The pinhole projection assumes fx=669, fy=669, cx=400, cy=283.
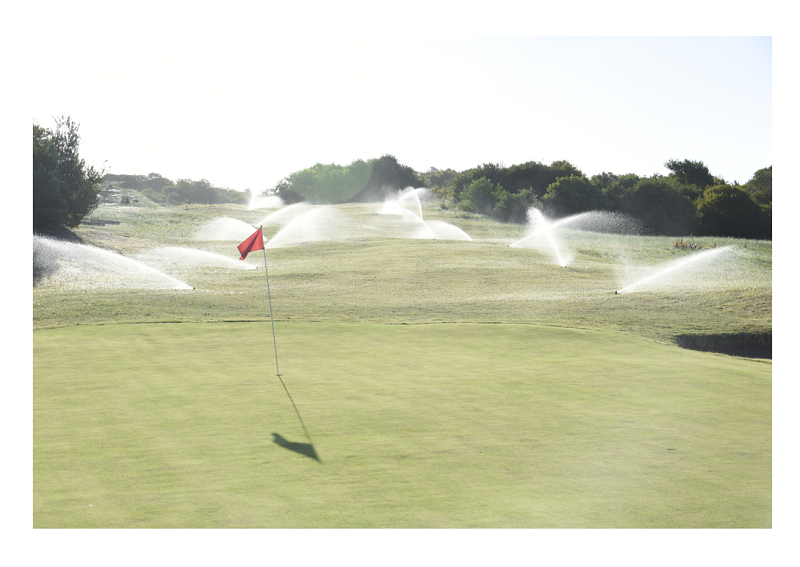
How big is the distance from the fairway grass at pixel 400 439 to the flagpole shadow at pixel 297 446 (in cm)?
4

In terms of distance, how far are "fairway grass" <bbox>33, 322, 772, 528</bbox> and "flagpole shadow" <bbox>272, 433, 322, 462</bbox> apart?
0.04 m

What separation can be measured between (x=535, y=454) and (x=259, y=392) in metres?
4.93

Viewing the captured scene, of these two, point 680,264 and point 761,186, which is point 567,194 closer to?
point 761,186

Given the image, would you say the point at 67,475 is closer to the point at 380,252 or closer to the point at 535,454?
the point at 535,454

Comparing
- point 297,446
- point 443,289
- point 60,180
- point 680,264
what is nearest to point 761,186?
point 680,264

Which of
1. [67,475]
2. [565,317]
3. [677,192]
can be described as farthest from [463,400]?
[677,192]

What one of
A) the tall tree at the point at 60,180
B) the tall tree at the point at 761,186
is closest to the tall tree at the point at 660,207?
the tall tree at the point at 761,186

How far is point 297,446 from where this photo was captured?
811 cm

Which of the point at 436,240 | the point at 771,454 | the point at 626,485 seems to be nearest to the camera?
the point at 626,485

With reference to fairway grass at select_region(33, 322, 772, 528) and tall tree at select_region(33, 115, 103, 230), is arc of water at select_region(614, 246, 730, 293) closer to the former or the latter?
fairway grass at select_region(33, 322, 772, 528)

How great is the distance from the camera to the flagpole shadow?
782cm

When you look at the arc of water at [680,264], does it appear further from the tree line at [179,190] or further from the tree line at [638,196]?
the tree line at [179,190]

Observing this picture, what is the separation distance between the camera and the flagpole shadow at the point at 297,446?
7.82m

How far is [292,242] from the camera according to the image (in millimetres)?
45281
